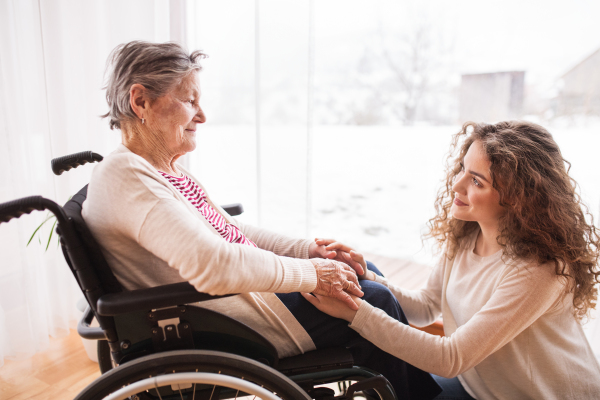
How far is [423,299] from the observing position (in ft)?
4.63

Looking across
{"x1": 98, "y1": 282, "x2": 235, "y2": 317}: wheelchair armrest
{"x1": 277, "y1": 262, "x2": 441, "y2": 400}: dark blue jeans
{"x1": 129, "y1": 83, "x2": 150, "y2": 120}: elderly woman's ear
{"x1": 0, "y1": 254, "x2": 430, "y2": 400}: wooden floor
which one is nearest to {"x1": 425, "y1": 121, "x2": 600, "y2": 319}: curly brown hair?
{"x1": 277, "y1": 262, "x2": 441, "y2": 400}: dark blue jeans

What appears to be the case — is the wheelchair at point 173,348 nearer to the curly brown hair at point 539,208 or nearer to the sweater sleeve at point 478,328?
the sweater sleeve at point 478,328

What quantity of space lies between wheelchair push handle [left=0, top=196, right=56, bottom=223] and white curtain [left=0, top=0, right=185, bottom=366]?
124 centimetres

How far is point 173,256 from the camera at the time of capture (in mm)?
867

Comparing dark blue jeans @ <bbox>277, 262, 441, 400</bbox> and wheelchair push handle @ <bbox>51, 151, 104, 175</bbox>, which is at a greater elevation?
wheelchair push handle @ <bbox>51, 151, 104, 175</bbox>

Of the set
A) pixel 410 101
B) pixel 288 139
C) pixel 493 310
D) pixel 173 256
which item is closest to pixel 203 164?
pixel 288 139

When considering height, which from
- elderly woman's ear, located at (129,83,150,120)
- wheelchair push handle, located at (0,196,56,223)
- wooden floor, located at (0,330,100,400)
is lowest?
wooden floor, located at (0,330,100,400)

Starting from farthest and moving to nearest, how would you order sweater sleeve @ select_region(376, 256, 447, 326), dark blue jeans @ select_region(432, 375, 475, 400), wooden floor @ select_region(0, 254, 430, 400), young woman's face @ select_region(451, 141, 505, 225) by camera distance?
1. wooden floor @ select_region(0, 254, 430, 400)
2. sweater sleeve @ select_region(376, 256, 447, 326)
3. dark blue jeans @ select_region(432, 375, 475, 400)
4. young woman's face @ select_region(451, 141, 505, 225)

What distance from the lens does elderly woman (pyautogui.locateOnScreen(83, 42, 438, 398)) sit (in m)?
0.88

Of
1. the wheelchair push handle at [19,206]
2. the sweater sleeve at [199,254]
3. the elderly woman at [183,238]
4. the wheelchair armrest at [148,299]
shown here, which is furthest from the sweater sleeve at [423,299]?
the wheelchair push handle at [19,206]

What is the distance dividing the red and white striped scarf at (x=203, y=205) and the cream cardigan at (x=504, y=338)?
0.45 meters

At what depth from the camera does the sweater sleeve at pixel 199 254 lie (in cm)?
86

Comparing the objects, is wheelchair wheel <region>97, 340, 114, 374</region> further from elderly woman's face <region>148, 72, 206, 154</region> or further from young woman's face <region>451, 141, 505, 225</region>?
young woman's face <region>451, 141, 505, 225</region>

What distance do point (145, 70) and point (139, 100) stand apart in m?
0.08
